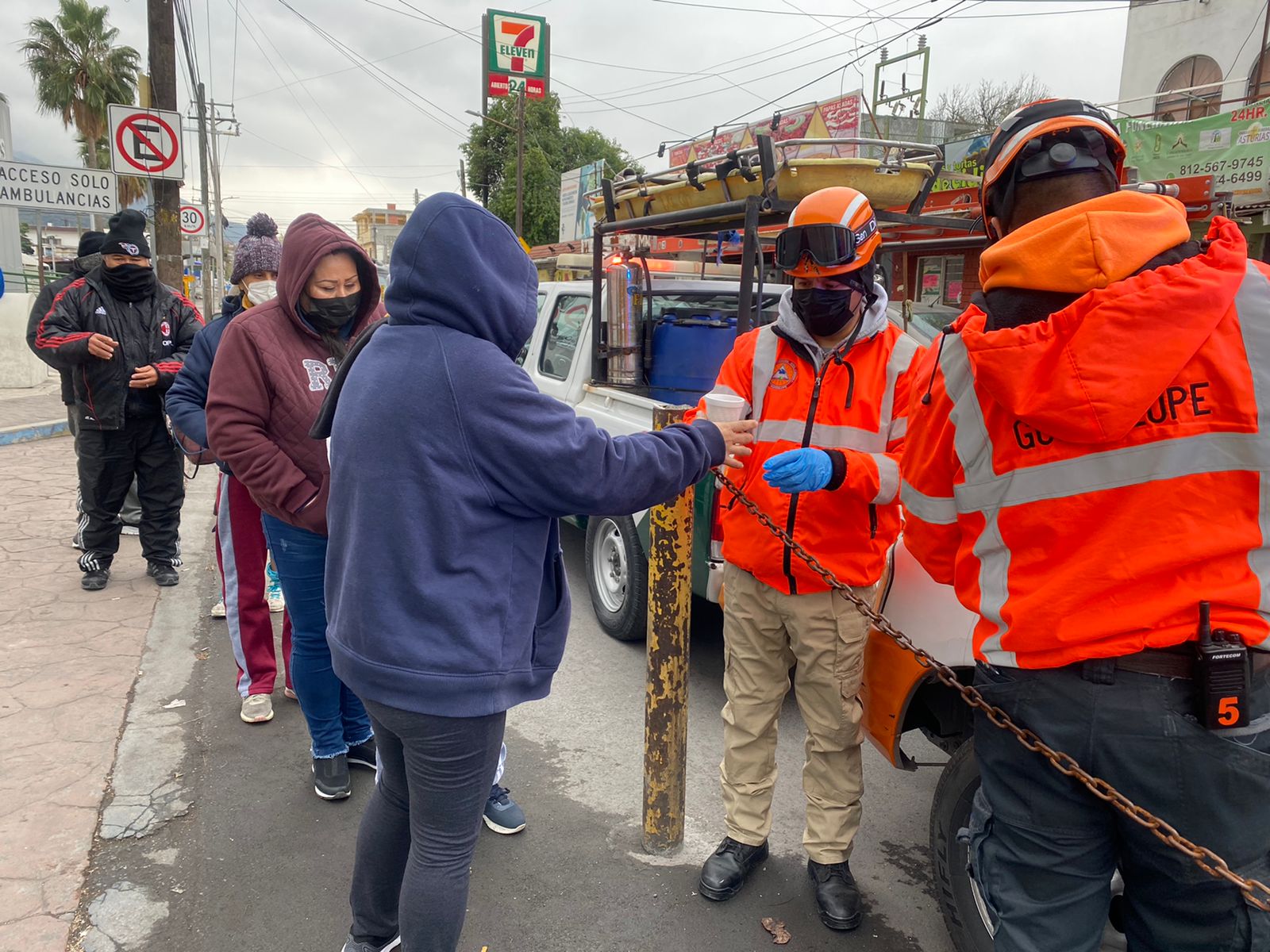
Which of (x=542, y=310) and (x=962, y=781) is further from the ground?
(x=542, y=310)

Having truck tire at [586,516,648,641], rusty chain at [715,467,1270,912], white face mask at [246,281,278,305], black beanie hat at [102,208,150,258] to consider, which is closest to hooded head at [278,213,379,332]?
white face mask at [246,281,278,305]

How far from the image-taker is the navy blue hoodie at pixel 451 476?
71.2 inches

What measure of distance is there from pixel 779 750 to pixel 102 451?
4.23m

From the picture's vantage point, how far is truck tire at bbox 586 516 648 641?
455 cm

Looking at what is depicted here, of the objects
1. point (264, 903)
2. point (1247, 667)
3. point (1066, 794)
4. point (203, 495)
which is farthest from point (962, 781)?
point (203, 495)

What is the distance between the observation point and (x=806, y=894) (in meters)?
2.76

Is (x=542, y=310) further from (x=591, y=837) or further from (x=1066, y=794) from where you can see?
(x=1066, y=794)

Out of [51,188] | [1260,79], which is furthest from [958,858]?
[1260,79]

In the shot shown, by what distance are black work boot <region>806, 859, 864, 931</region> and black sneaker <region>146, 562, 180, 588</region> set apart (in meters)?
4.41

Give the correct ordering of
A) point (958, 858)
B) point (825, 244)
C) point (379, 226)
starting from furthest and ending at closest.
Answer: point (379, 226) → point (825, 244) → point (958, 858)

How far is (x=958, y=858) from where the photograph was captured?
228 cm

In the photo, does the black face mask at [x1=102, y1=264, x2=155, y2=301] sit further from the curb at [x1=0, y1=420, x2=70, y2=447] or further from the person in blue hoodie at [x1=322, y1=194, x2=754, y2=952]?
the curb at [x1=0, y1=420, x2=70, y2=447]

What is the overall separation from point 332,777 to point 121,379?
309cm

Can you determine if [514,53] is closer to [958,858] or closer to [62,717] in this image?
[62,717]
